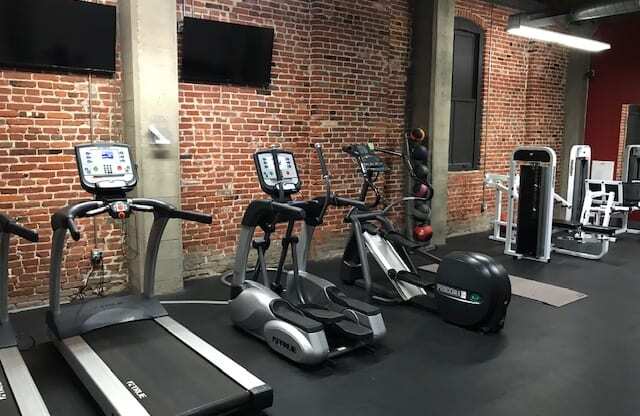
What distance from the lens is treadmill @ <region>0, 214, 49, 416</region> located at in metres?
2.61

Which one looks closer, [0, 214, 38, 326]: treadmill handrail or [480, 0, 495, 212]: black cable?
[0, 214, 38, 326]: treadmill handrail

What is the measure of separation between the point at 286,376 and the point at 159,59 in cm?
321

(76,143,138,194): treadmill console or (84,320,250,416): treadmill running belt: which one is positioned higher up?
(76,143,138,194): treadmill console

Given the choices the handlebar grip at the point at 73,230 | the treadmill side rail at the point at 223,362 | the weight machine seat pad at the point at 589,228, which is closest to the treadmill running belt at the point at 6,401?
the handlebar grip at the point at 73,230

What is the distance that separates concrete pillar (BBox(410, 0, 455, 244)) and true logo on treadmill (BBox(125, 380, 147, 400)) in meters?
5.44

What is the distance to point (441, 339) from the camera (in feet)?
13.6

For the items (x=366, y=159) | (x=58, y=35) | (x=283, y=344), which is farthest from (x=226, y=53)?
(x=283, y=344)

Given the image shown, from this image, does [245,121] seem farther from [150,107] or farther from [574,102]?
[574,102]

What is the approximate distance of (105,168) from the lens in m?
3.38

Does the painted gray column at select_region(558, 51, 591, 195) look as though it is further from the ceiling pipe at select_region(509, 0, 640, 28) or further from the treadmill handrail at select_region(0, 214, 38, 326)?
the treadmill handrail at select_region(0, 214, 38, 326)

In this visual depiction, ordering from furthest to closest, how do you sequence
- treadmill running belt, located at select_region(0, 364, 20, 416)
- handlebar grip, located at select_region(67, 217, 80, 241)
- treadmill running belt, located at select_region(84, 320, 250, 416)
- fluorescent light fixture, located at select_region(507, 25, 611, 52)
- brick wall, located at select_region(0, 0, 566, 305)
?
fluorescent light fixture, located at select_region(507, 25, 611, 52) < brick wall, located at select_region(0, 0, 566, 305) < handlebar grip, located at select_region(67, 217, 80, 241) < treadmill running belt, located at select_region(84, 320, 250, 416) < treadmill running belt, located at select_region(0, 364, 20, 416)

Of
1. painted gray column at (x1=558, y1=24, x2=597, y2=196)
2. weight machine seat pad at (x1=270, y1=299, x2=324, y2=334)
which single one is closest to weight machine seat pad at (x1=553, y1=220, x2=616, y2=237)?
painted gray column at (x1=558, y1=24, x2=597, y2=196)

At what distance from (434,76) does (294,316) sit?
4.73 metres

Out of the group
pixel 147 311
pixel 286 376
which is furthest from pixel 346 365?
pixel 147 311
